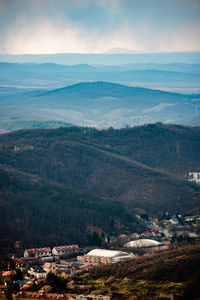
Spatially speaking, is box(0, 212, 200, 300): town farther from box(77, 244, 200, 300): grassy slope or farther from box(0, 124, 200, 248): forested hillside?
box(0, 124, 200, 248): forested hillside

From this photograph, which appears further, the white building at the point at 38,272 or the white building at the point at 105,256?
the white building at the point at 105,256

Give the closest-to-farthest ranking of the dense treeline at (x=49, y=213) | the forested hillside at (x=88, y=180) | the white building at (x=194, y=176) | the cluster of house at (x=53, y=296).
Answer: the cluster of house at (x=53, y=296) < the dense treeline at (x=49, y=213) < the forested hillside at (x=88, y=180) < the white building at (x=194, y=176)

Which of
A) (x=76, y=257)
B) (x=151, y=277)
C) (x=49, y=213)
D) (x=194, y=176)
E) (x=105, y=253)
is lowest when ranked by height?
(x=76, y=257)

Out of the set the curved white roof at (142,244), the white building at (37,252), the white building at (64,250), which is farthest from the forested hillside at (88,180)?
the curved white roof at (142,244)

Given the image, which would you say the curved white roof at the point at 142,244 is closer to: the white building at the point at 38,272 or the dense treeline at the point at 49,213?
the dense treeline at the point at 49,213

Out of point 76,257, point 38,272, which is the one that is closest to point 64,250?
point 76,257

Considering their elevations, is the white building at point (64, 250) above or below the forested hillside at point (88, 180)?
below

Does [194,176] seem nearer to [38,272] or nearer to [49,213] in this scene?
[49,213]
